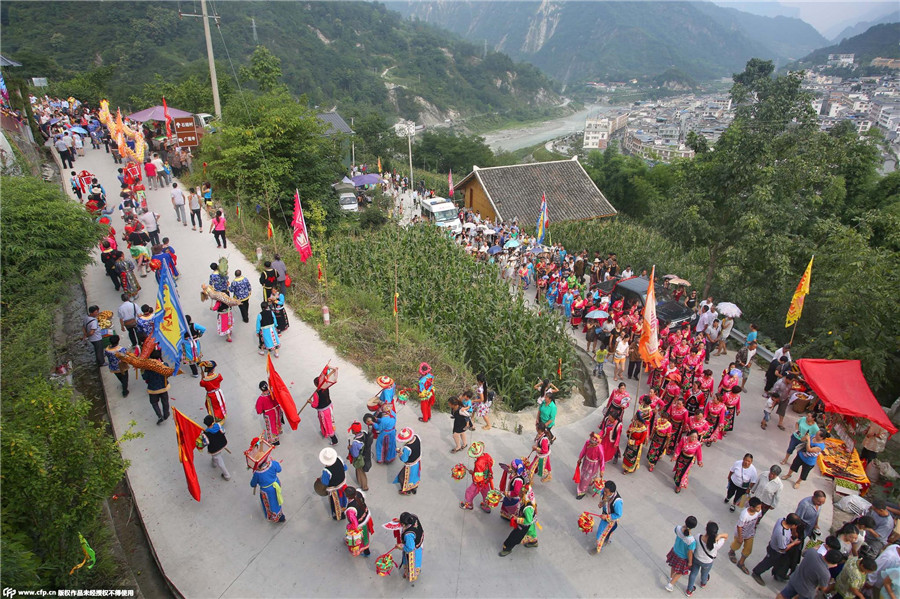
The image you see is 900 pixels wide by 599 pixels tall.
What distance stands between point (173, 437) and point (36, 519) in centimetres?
398

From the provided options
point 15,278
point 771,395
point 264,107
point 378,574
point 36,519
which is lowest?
point 378,574

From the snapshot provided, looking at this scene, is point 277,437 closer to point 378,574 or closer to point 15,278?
point 378,574

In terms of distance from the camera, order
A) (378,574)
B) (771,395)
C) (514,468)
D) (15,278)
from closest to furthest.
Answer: (378,574)
(514,468)
(15,278)
(771,395)

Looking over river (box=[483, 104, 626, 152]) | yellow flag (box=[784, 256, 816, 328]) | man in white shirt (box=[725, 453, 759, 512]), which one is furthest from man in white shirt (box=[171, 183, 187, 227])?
river (box=[483, 104, 626, 152])

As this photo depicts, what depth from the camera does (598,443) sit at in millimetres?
8734

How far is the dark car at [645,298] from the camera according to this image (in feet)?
47.2

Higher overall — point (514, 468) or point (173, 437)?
point (514, 468)

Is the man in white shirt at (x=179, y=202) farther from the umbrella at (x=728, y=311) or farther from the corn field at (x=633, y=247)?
the umbrella at (x=728, y=311)

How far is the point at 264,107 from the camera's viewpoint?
20281 mm

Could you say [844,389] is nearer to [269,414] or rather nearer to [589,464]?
[589,464]

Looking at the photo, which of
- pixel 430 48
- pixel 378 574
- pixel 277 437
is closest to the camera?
pixel 378 574

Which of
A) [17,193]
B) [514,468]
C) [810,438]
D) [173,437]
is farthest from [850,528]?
[17,193]

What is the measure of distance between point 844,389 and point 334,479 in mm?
9845

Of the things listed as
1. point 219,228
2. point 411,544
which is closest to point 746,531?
point 411,544
